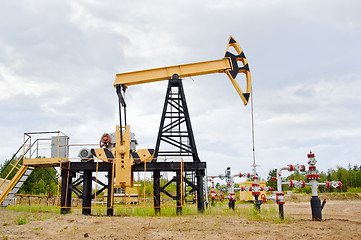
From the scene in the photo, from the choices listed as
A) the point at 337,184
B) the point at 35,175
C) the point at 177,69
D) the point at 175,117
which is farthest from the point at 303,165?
the point at 35,175

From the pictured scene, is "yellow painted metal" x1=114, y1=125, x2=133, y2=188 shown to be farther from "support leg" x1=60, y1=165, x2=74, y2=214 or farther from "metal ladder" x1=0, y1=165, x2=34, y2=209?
"metal ladder" x1=0, y1=165, x2=34, y2=209

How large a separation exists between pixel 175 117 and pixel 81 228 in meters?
6.21

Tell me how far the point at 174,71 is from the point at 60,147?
5712 millimetres

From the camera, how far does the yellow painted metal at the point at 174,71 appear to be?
13.8 metres

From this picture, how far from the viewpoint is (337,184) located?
917 cm

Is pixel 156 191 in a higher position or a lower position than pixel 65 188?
lower

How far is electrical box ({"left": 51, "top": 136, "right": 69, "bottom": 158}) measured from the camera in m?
13.4

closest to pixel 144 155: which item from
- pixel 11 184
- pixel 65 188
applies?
pixel 65 188

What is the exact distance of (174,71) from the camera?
13883mm

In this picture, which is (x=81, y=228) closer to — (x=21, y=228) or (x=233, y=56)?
(x=21, y=228)

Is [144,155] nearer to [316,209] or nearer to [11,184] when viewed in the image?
[11,184]

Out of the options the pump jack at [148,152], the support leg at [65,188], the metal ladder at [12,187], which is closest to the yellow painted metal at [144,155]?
the pump jack at [148,152]

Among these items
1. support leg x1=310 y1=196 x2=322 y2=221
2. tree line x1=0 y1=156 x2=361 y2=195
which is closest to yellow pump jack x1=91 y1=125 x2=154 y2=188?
support leg x1=310 y1=196 x2=322 y2=221

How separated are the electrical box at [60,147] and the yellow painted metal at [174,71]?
10.5 ft
